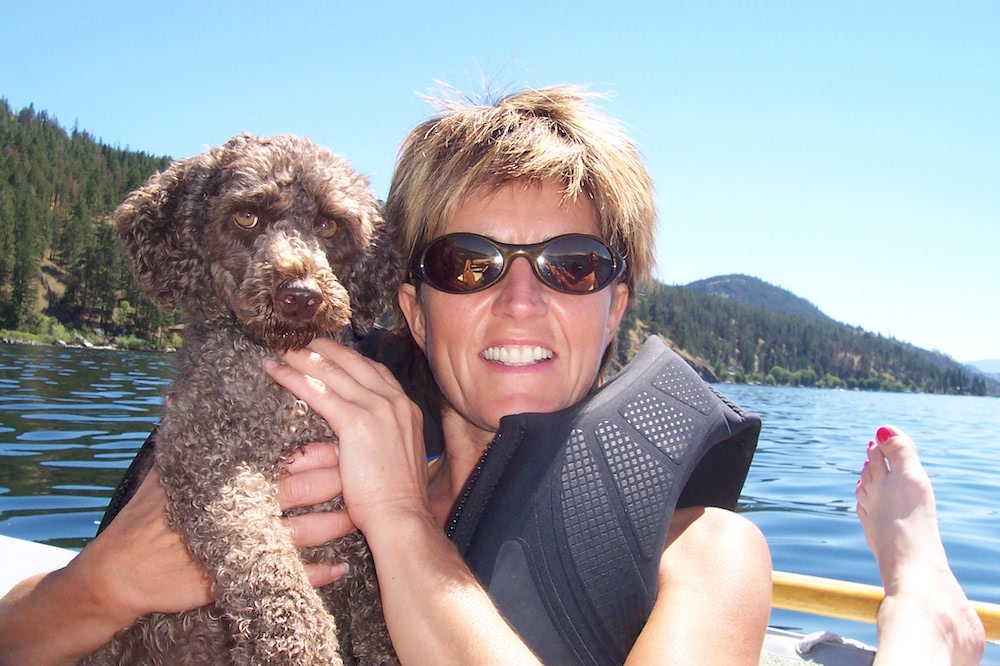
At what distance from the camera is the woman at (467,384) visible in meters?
2.27

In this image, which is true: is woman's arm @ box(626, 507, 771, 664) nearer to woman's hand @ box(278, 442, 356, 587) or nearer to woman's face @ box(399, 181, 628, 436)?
woman's face @ box(399, 181, 628, 436)

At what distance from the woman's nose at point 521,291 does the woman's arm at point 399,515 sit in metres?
0.55

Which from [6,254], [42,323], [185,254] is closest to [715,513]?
[185,254]

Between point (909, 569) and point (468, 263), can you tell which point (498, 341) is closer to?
point (468, 263)

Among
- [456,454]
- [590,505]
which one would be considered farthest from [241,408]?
[590,505]

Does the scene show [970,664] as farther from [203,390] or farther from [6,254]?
[6,254]

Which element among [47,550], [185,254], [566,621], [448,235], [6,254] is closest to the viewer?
[566,621]

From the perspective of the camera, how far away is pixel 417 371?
3.74m

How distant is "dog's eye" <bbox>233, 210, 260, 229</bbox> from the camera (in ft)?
10.0

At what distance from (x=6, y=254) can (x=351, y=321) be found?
93290 mm

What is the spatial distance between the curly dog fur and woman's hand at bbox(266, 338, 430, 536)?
3.9 inches

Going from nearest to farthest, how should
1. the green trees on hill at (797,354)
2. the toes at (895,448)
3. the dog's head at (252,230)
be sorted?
the dog's head at (252,230) < the toes at (895,448) < the green trees on hill at (797,354)

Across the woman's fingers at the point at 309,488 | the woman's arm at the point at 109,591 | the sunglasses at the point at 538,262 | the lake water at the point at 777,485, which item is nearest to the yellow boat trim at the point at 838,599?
the lake water at the point at 777,485

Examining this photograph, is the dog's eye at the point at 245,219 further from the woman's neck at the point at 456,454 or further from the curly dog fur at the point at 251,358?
the woman's neck at the point at 456,454
